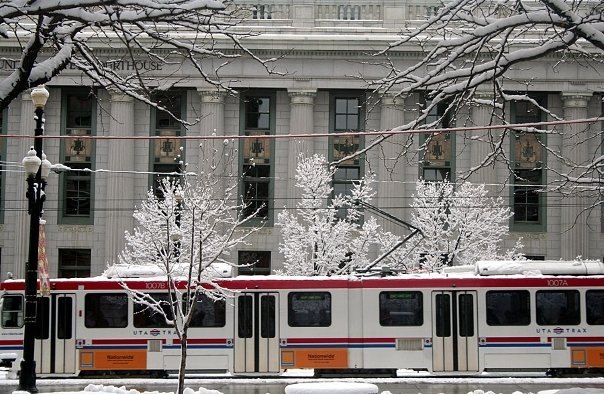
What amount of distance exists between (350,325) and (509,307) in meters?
4.31

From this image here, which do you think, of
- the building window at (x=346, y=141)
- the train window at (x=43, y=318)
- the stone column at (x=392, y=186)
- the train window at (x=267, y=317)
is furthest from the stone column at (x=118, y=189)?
the train window at (x=267, y=317)

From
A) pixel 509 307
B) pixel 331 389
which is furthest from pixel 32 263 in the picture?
pixel 509 307

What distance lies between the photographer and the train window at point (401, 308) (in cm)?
2450

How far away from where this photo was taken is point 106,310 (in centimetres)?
2511

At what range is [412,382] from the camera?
2378cm

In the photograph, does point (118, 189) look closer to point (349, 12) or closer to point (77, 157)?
point (77, 157)

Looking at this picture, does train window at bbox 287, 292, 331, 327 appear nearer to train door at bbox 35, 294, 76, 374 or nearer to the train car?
the train car

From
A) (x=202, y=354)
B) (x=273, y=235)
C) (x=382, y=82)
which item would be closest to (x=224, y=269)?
(x=202, y=354)

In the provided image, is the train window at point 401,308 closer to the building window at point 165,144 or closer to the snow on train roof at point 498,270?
the snow on train roof at point 498,270

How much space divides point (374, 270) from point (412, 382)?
356cm

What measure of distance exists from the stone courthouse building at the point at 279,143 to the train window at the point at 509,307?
82.8 ft

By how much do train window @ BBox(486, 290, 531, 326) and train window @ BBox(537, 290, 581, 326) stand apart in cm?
35

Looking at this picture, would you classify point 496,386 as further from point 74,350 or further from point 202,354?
point 74,350

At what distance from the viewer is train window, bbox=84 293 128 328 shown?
985 inches
